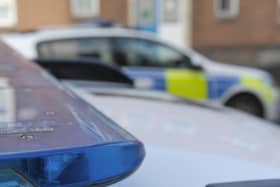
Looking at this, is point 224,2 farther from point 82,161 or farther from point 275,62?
point 82,161

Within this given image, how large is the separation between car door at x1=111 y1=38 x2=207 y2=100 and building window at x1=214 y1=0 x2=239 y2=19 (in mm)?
7324

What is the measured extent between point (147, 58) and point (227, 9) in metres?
7.81

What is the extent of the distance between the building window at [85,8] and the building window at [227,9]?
2.73m

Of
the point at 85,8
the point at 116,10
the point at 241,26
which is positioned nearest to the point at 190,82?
the point at 116,10

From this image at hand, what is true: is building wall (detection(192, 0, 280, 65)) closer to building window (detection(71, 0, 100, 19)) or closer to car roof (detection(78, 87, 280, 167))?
building window (detection(71, 0, 100, 19))

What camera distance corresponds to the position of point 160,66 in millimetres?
6688

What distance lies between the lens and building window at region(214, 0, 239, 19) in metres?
13.9

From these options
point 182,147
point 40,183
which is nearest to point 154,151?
point 182,147

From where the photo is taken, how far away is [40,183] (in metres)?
0.98

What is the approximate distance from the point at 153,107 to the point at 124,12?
1128 cm

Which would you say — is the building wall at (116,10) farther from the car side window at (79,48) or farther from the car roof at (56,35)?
the car side window at (79,48)

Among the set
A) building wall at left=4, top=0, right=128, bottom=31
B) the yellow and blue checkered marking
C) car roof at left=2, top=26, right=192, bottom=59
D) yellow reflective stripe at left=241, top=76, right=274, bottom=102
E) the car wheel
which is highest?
car roof at left=2, top=26, right=192, bottom=59

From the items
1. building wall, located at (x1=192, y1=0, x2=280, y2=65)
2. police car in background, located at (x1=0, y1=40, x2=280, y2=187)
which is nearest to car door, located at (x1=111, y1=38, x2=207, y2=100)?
police car in background, located at (x1=0, y1=40, x2=280, y2=187)

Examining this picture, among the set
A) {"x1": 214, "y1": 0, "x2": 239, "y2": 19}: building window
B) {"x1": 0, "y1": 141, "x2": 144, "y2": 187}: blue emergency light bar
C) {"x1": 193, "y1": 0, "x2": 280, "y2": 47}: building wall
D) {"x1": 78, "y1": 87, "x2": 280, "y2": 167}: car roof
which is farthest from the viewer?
{"x1": 214, "y1": 0, "x2": 239, "y2": 19}: building window
